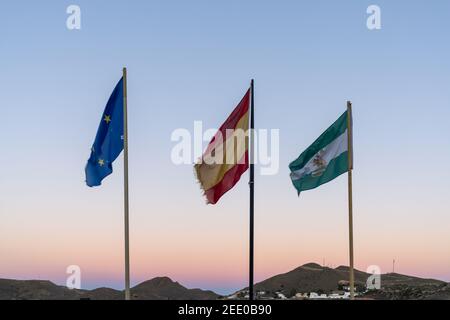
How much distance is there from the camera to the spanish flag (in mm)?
33250

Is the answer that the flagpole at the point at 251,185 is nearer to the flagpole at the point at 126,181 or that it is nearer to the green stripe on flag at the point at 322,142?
the green stripe on flag at the point at 322,142

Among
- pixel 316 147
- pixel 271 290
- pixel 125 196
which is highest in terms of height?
pixel 316 147

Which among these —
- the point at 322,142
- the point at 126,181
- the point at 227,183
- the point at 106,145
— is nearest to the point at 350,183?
the point at 322,142

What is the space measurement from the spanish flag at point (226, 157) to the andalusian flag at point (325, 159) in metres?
2.29

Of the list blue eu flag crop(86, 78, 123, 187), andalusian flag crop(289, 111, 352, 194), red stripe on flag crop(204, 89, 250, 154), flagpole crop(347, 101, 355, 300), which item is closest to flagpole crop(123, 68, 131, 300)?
blue eu flag crop(86, 78, 123, 187)

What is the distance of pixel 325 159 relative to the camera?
3344 centimetres

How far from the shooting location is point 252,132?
33.2 metres

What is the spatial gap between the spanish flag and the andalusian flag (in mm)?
2293

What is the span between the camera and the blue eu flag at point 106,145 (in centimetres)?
3322

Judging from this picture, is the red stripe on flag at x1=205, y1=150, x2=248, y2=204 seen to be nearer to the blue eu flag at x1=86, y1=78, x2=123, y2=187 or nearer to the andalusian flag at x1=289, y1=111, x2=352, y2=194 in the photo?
the andalusian flag at x1=289, y1=111, x2=352, y2=194
